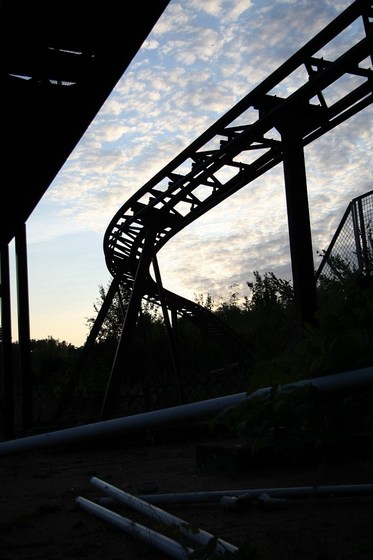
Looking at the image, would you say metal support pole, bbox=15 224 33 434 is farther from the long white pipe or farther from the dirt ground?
the long white pipe

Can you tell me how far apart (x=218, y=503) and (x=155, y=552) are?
1.27m

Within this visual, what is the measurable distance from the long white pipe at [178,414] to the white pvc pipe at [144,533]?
93 cm

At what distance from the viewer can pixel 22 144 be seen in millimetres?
4664

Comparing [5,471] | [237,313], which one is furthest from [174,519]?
[237,313]

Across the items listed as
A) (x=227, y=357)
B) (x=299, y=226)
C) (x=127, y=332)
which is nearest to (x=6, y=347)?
(x=127, y=332)

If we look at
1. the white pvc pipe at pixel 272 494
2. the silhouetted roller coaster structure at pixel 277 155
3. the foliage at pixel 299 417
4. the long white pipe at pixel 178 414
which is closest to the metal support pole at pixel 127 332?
the silhouetted roller coaster structure at pixel 277 155

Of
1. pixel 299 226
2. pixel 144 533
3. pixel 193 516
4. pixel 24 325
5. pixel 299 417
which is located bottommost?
pixel 193 516

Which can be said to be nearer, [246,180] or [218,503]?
[218,503]

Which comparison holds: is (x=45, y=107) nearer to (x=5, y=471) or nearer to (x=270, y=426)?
(x=270, y=426)

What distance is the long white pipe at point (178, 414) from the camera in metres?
1.42

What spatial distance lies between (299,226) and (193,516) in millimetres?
3984

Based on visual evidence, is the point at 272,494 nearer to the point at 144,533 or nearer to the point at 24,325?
the point at 144,533

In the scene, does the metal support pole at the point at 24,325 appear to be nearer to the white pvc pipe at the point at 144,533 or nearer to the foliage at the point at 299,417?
the white pvc pipe at the point at 144,533

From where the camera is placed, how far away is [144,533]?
3.43 meters
